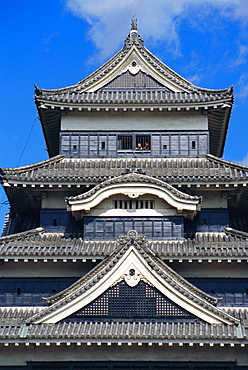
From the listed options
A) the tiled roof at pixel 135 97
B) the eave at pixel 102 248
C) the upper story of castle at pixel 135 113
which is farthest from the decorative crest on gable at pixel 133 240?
the tiled roof at pixel 135 97

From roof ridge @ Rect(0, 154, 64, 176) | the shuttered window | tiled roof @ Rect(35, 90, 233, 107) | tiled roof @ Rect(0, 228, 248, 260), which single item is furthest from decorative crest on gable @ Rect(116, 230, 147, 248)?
tiled roof @ Rect(35, 90, 233, 107)

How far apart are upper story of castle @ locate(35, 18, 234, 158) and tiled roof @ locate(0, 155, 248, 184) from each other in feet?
1.74

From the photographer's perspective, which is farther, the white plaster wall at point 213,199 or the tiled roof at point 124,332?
the white plaster wall at point 213,199

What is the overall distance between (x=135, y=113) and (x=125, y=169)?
3.14 m

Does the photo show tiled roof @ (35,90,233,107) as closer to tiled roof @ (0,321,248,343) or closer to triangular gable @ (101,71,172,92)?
triangular gable @ (101,71,172,92)

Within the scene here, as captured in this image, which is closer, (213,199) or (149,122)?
(213,199)

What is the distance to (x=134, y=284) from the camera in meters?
27.5

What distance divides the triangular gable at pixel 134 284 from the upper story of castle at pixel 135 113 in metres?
7.43

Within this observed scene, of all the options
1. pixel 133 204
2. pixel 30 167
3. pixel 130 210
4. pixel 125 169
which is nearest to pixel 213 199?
pixel 133 204

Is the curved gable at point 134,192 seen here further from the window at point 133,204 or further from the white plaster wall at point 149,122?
the white plaster wall at point 149,122

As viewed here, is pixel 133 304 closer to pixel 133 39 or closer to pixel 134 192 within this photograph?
pixel 134 192

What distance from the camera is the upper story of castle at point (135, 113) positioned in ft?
111

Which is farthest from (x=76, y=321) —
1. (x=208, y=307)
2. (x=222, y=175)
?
(x=222, y=175)

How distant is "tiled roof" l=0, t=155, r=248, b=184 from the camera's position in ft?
103
